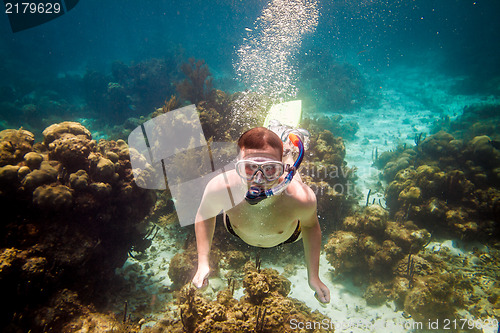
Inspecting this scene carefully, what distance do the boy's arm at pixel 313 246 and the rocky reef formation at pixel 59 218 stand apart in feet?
12.3

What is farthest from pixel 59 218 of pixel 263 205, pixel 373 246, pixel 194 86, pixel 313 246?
pixel 194 86

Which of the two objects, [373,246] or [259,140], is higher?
[259,140]

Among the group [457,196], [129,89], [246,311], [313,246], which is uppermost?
[129,89]

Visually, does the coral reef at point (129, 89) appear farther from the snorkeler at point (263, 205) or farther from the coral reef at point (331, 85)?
the snorkeler at point (263, 205)

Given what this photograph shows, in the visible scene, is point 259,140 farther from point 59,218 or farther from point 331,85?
point 331,85

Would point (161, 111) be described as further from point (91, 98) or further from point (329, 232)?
point (91, 98)

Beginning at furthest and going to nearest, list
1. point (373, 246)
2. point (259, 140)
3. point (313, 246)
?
1. point (373, 246)
2. point (313, 246)
3. point (259, 140)

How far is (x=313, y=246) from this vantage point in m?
2.77

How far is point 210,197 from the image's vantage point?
269 centimetres

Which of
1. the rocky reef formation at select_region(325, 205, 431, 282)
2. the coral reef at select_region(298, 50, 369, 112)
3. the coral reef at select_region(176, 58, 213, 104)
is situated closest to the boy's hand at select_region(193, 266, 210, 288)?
the rocky reef formation at select_region(325, 205, 431, 282)

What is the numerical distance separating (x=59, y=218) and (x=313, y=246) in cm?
431

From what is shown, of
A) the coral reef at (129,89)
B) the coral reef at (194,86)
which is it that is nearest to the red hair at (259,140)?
the coral reef at (194,86)

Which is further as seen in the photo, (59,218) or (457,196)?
(457,196)

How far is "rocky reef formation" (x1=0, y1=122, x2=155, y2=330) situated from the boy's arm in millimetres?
3750
